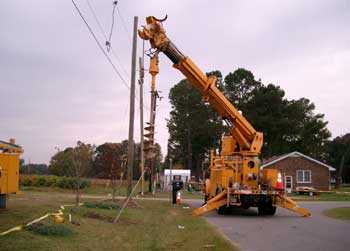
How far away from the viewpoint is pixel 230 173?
2383 cm

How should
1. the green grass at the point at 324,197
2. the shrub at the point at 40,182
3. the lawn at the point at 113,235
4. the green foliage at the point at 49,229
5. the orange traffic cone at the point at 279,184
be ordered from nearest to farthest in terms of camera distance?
the lawn at the point at 113,235, the green foliage at the point at 49,229, the orange traffic cone at the point at 279,184, the green grass at the point at 324,197, the shrub at the point at 40,182

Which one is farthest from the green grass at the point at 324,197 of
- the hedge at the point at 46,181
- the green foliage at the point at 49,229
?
the green foliage at the point at 49,229

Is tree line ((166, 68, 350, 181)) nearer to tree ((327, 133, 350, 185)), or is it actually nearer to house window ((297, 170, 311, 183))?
tree ((327, 133, 350, 185))

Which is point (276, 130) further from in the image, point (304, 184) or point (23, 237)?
point (23, 237)

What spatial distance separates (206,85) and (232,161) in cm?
384

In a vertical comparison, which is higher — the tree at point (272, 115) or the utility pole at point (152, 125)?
the tree at point (272, 115)

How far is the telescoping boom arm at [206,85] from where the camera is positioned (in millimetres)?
21672

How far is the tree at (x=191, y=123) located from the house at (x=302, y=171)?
2451 cm

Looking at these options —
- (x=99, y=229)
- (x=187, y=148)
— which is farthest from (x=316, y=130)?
(x=99, y=229)

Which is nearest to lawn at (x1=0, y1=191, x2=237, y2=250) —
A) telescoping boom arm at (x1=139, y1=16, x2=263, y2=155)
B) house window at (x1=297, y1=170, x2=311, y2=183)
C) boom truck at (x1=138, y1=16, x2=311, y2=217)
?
boom truck at (x1=138, y1=16, x2=311, y2=217)

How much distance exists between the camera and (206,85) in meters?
23.4

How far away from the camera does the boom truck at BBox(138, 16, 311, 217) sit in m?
22.4

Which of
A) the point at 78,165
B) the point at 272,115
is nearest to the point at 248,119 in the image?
the point at 272,115

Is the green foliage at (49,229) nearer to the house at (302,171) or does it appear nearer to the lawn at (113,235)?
the lawn at (113,235)
